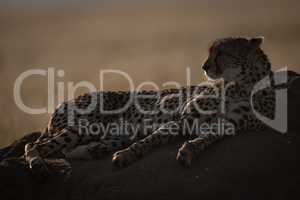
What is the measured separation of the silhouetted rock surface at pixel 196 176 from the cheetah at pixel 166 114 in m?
0.13

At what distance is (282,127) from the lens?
6.95 meters

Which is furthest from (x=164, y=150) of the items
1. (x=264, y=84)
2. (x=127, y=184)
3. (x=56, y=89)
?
(x=56, y=89)

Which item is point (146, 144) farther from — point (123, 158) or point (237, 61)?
point (237, 61)

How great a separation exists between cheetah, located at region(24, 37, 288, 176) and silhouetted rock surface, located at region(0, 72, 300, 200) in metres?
0.13

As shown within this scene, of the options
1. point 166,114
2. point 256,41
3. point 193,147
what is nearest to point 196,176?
point 193,147

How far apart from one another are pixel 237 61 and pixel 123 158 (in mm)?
1403

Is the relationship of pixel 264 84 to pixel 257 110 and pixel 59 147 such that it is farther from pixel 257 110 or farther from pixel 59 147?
pixel 59 147

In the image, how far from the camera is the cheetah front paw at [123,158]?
6.61 metres

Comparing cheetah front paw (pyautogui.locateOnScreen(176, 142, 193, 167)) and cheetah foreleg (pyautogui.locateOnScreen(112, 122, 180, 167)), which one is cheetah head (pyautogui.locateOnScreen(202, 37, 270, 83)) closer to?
cheetah foreleg (pyautogui.locateOnScreen(112, 122, 180, 167))

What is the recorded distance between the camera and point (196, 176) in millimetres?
6223

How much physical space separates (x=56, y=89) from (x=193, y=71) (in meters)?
1.89

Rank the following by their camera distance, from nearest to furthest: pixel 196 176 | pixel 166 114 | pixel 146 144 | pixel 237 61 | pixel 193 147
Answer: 1. pixel 196 176
2. pixel 193 147
3. pixel 146 144
4. pixel 237 61
5. pixel 166 114

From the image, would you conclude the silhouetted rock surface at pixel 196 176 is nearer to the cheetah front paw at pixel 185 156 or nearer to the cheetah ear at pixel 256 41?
the cheetah front paw at pixel 185 156

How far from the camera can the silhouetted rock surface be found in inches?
242
